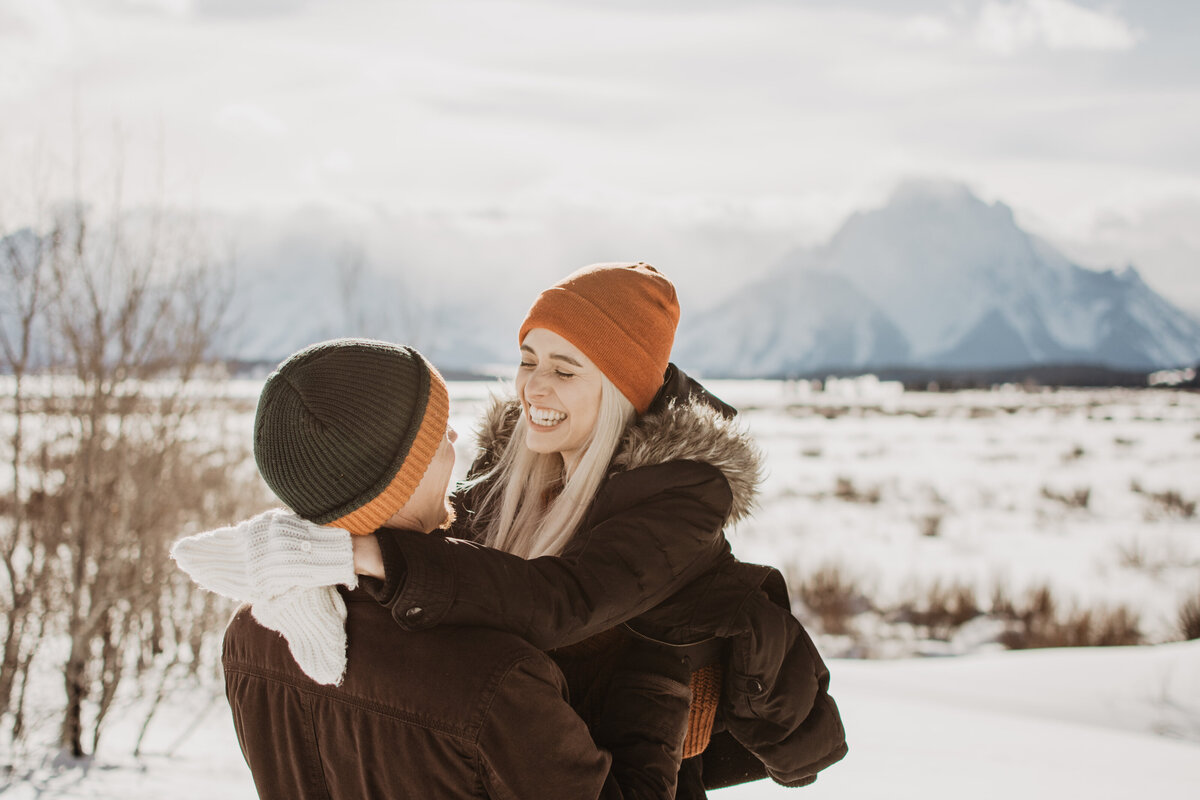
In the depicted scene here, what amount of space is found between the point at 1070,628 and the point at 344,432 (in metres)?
8.23

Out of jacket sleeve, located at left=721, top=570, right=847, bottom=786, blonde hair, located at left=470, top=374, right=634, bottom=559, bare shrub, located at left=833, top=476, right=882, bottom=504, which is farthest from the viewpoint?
bare shrub, located at left=833, top=476, right=882, bottom=504

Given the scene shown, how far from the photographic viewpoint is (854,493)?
15.5m

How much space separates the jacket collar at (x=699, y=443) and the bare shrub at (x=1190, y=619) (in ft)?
25.0

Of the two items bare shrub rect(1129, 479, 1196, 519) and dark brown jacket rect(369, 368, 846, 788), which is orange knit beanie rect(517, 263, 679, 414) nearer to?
dark brown jacket rect(369, 368, 846, 788)

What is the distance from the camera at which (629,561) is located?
149 centimetres

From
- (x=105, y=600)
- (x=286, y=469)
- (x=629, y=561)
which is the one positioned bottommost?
(x=105, y=600)

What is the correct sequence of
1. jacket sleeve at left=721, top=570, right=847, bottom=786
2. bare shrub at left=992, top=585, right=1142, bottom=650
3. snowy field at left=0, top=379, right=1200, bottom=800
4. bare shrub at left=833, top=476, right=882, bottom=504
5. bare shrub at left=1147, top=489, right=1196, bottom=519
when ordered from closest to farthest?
jacket sleeve at left=721, top=570, right=847, bottom=786 → snowy field at left=0, top=379, right=1200, bottom=800 → bare shrub at left=992, top=585, right=1142, bottom=650 → bare shrub at left=1147, top=489, right=1196, bottom=519 → bare shrub at left=833, top=476, right=882, bottom=504

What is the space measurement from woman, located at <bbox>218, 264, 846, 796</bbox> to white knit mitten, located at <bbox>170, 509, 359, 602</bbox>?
5 centimetres

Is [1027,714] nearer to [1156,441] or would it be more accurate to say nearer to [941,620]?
[941,620]

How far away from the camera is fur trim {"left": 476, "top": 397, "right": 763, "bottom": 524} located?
1.71 metres

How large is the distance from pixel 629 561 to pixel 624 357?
583mm

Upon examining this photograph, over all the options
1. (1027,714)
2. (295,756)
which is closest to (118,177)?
(295,756)

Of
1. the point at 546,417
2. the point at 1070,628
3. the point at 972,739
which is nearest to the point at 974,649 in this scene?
the point at 1070,628

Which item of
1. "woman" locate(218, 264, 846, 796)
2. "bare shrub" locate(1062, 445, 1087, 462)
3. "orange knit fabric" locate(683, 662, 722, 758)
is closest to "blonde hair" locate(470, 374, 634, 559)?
"woman" locate(218, 264, 846, 796)
